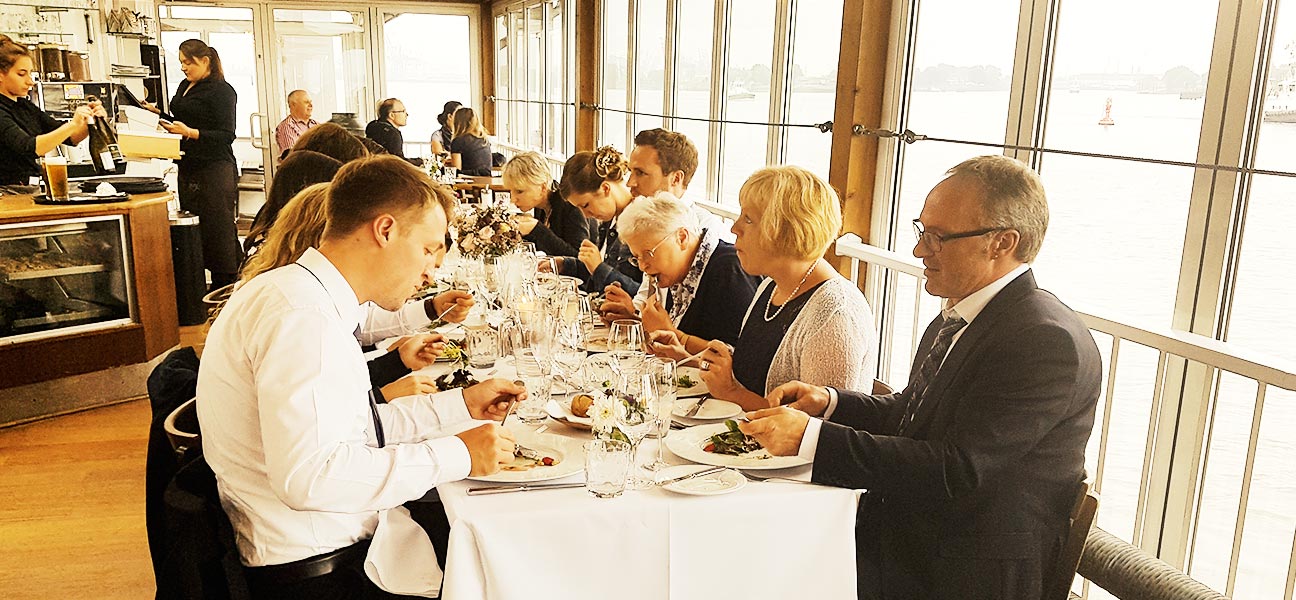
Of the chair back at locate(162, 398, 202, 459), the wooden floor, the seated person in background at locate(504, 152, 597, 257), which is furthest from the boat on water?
the wooden floor

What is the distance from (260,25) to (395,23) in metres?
1.75

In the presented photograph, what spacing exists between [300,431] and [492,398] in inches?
22.4

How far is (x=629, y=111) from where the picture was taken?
7.50 metres

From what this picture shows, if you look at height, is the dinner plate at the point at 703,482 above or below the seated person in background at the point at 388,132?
below

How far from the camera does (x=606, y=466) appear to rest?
1.66m

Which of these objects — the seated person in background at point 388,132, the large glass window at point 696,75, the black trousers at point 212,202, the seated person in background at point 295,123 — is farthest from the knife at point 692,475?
the seated person in background at point 295,123

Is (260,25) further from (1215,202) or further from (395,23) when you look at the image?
(1215,202)

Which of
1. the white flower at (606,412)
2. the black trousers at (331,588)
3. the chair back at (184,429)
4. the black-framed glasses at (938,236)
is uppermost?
the black-framed glasses at (938,236)

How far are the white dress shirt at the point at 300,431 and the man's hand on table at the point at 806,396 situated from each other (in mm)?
783

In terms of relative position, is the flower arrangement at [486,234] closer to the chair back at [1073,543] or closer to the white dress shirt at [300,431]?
the white dress shirt at [300,431]

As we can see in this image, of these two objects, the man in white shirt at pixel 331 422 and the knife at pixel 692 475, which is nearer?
the man in white shirt at pixel 331 422

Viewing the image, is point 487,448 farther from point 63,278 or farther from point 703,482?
point 63,278

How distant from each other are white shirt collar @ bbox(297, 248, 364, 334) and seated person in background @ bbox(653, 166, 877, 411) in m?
1.00

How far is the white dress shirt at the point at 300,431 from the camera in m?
1.50
